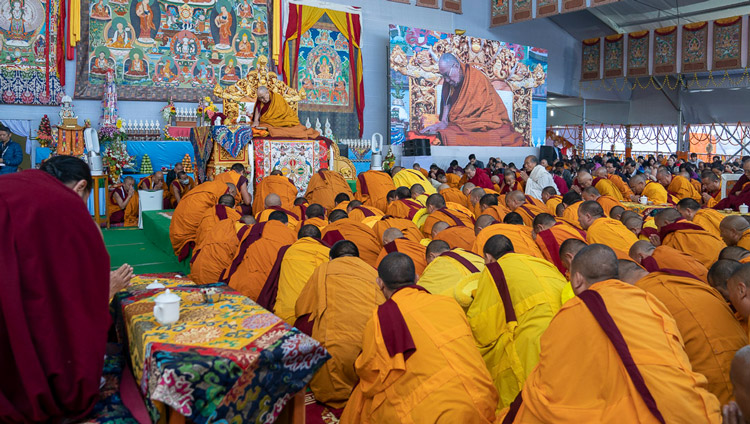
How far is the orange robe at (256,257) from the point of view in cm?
412

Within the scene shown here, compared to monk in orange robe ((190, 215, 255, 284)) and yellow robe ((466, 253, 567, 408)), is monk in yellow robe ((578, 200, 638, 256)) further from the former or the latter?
monk in orange robe ((190, 215, 255, 284))

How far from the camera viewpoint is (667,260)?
344 centimetres

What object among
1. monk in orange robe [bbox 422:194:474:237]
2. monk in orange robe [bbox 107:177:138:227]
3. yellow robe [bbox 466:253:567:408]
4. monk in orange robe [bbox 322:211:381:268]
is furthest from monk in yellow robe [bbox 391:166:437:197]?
yellow robe [bbox 466:253:567:408]

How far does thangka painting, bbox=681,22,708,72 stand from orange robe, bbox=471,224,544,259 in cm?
1679

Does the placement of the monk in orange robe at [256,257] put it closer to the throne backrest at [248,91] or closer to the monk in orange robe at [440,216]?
the monk in orange robe at [440,216]

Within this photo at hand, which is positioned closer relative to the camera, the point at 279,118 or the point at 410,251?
the point at 410,251

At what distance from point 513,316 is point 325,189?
4.92 m

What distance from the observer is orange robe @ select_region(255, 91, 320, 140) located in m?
8.81

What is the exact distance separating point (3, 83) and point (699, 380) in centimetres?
1249

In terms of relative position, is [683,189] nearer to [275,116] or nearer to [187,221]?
[275,116]

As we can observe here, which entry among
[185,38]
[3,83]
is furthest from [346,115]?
[3,83]

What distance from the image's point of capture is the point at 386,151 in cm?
1429

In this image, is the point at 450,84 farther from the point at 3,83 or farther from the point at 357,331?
the point at 357,331

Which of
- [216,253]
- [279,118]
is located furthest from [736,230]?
[279,118]
